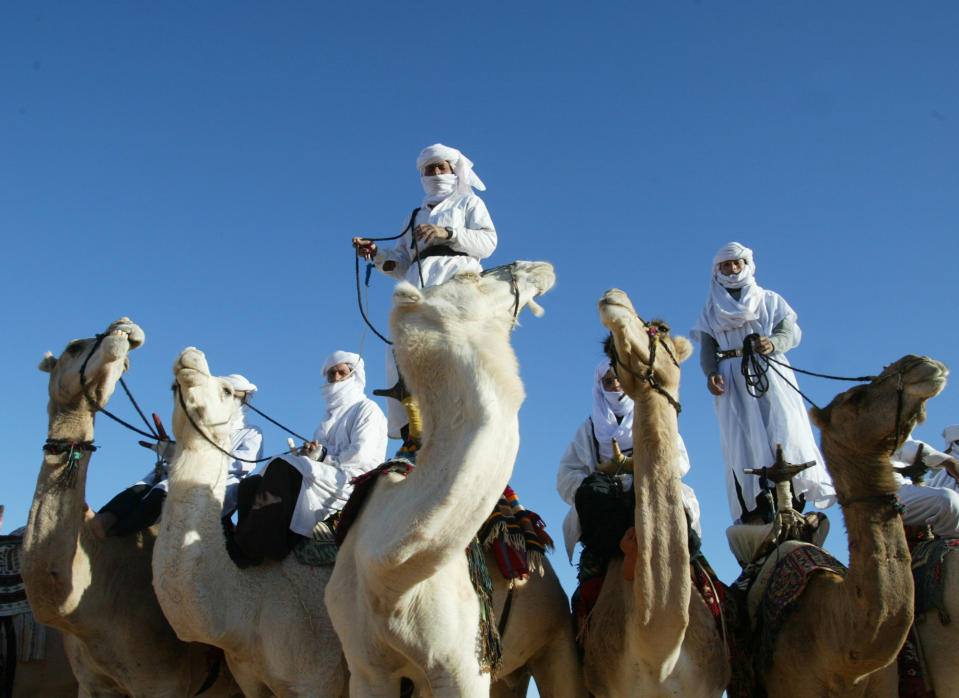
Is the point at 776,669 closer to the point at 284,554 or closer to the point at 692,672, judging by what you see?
the point at 692,672

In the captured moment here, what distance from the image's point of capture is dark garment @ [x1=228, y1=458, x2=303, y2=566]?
21.0ft

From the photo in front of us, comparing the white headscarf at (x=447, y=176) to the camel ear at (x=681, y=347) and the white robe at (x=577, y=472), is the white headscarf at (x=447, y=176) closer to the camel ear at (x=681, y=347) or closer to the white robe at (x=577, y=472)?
the white robe at (x=577, y=472)

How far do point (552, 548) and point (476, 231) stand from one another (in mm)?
2202

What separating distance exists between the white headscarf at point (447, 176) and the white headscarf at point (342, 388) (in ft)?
4.80

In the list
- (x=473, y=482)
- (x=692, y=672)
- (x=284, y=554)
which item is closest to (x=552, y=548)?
(x=692, y=672)

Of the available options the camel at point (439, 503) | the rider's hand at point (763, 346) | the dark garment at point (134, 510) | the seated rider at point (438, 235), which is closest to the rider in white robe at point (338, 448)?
the seated rider at point (438, 235)

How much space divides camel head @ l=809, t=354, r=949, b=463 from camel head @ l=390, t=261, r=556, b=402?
5.97 feet

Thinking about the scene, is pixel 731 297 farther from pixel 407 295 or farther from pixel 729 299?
pixel 407 295

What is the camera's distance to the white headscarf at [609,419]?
A: 6809mm

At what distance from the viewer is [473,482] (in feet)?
13.4

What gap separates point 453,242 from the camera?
6535mm

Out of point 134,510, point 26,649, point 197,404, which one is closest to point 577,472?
point 197,404

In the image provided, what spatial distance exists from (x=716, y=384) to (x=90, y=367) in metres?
4.55

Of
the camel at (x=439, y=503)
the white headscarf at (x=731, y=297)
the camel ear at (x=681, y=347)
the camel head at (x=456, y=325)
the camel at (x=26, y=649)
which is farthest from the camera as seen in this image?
the camel at (x=26, y=649)
